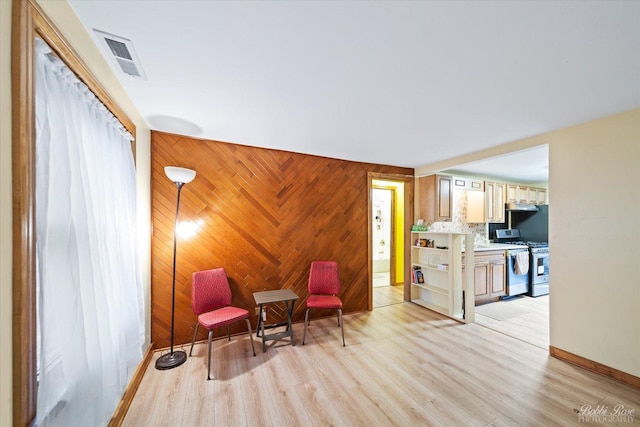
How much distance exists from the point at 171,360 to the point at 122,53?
278 centimetres

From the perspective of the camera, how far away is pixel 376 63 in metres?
1.54

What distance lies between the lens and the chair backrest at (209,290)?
2584 millimetres

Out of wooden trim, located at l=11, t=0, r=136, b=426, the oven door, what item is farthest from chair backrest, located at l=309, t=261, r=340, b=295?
the oven door

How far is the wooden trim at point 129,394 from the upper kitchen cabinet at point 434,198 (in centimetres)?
447

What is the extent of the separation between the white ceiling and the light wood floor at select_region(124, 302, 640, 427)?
8.37ft

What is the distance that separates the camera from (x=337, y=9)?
1151 mm

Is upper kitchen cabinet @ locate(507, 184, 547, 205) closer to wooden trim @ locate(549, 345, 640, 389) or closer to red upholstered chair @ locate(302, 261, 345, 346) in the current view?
wooden trim @ locate(549, 345, 640, 389)

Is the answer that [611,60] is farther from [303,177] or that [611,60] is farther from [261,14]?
[303,177]

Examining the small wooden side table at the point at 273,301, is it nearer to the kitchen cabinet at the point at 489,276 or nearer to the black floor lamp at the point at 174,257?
the black floor lamp at the point at 174,257

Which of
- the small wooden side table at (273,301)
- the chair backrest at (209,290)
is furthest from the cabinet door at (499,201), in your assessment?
the chair backrest at (209,290)

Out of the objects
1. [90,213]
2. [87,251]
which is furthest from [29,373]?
[90,213]

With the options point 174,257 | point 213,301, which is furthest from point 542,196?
point 174,257

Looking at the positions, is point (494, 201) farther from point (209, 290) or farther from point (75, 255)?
point (75, 255)

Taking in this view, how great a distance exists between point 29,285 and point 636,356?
431 cm
